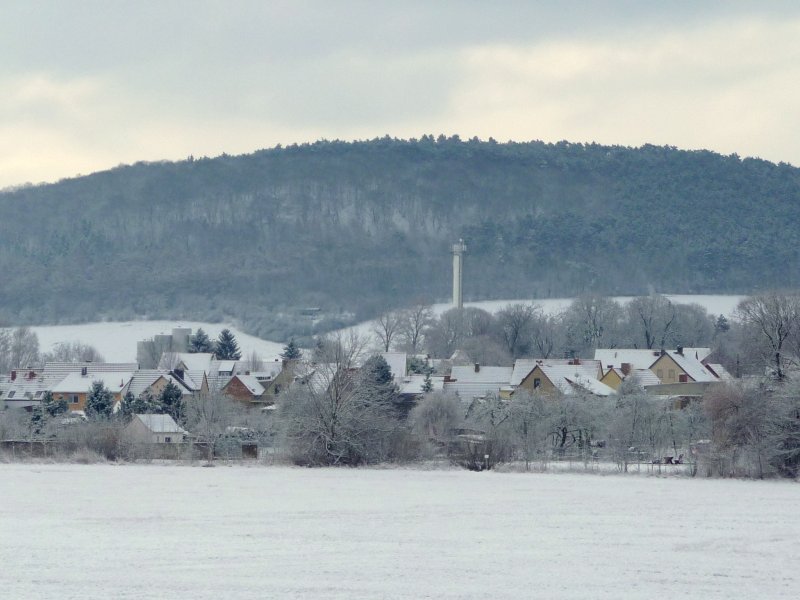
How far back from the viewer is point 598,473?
2227 inches

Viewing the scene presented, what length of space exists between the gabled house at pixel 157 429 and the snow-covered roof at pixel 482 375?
28.2 metres

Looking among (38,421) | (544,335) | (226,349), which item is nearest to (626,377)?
(38,421)

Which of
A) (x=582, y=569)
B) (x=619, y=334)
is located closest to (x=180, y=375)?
(x=619, y=334)

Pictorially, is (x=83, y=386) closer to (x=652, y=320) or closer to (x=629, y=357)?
(x=629, y=357)

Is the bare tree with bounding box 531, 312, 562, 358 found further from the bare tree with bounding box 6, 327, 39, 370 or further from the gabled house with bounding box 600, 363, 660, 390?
the bare tree with bounding box 6, 327, 39, 370

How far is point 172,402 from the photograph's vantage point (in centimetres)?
7769

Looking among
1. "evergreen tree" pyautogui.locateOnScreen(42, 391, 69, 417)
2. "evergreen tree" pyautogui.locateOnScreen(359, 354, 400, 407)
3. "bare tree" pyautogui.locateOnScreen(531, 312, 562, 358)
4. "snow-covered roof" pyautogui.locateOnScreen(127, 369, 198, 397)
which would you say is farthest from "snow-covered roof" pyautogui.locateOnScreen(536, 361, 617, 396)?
"bare tree" pyautogui.locateOnScreen(531, 312, 562, 358)

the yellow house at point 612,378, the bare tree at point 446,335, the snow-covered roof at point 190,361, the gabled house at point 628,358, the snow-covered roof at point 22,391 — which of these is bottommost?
the snow-covered roof at point 22,391

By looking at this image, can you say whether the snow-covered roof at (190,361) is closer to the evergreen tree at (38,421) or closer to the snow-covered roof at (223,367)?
the snow-covered roof at (223,367)

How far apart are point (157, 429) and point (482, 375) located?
3233 cm

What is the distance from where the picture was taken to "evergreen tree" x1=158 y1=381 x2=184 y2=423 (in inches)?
3000

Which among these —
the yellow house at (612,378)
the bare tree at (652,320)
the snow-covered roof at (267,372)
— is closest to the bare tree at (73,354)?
the snow-covered roof at (267,372)

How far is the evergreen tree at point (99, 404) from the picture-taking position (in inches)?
3019

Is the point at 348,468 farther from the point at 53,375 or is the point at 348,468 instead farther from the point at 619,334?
the point at 619,334
